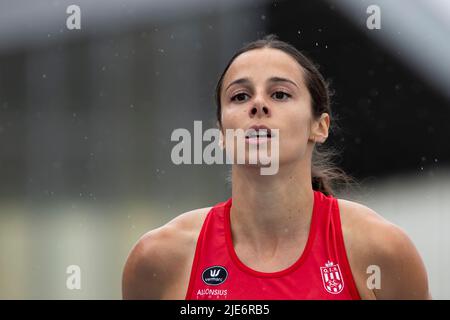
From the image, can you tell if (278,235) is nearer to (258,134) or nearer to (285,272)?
(285,272)

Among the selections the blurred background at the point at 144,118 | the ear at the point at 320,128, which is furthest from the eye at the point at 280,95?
the blurred background at the point at 144,118

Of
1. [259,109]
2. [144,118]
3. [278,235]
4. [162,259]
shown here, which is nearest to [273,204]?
[278,235]

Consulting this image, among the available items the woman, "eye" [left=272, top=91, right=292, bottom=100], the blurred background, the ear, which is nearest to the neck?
the woman

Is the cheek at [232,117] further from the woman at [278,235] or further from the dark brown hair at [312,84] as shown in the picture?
the dark brown hair at [312,84]

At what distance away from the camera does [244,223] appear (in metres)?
3.19

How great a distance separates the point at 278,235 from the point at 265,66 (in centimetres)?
73

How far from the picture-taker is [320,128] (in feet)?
10.9

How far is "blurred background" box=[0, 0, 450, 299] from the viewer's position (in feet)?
25.1

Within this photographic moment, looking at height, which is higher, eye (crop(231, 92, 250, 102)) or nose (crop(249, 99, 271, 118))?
eye (crop(231, 92, 250, 102))

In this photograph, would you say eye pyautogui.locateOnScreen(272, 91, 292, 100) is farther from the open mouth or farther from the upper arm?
the upper arm

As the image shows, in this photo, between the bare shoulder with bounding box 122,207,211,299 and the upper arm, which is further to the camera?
the bare shoulder with bounding box 122,207,211,299

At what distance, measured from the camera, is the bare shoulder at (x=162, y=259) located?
10.5 feet

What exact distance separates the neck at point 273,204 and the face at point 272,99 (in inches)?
4.0
